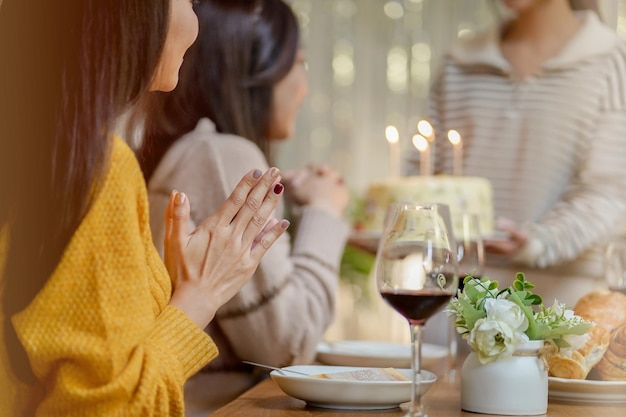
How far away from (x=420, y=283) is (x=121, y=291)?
0.30 meters

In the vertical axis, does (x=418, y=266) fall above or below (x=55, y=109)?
below

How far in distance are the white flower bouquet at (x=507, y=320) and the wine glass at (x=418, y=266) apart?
11 centimetres

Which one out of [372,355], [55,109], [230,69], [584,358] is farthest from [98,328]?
[230,69]

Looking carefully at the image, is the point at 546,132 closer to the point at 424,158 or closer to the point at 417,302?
the point at 424,158

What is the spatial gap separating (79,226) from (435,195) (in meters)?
1.13

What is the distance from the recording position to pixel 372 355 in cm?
156

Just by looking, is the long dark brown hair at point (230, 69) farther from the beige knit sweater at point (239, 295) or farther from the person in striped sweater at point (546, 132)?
the person in striped sweater at point (546, 132)

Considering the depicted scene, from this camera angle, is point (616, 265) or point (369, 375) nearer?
point (369, 375)

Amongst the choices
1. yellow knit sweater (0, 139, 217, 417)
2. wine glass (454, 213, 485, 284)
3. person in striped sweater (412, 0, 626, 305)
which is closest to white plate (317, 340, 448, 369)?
wine glass (454, 213, 485, 284)

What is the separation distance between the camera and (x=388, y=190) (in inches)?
78.9

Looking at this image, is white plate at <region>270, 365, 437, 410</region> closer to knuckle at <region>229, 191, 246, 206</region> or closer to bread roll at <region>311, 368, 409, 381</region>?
bread roll at <region>311, 368, 409, 381</region>

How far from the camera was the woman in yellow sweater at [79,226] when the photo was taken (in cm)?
90

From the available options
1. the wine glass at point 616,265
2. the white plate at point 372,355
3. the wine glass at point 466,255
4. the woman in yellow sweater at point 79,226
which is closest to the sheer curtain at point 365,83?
the white plate at point 372,355

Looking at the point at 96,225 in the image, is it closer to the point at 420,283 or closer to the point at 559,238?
the point at 420,283
